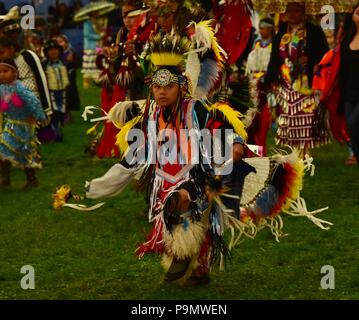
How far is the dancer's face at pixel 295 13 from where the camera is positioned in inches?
373

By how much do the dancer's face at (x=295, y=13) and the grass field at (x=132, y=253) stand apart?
5.11 feet

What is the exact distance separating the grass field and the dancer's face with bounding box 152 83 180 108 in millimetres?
1085

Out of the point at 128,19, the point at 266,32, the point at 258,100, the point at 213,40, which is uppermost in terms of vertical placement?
the point at 266,32

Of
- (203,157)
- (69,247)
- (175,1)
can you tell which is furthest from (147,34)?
(203,157)

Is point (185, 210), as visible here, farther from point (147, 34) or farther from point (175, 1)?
point (147, 34)

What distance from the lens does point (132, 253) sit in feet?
22.6

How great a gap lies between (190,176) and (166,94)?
49 centimetres

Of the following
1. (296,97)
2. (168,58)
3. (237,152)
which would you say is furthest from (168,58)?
(296,97)

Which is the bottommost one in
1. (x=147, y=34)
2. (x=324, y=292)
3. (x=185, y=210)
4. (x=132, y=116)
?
(x=324, y=292)

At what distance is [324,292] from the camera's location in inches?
228

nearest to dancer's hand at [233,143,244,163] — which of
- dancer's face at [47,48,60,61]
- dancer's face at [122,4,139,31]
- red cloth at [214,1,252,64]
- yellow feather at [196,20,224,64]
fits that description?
yellow feather at [196,20,224,64]

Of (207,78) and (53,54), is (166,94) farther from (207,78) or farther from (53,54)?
(53,54)

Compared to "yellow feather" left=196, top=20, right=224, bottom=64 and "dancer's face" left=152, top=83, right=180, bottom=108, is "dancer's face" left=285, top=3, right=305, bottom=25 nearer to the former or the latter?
"yellow feather" left=196, top=20, right=224, bottom=64

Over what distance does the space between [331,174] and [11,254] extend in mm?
4141
